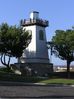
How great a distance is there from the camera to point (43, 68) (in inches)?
3241

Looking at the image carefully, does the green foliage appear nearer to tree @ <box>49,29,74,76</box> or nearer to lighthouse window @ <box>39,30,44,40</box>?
A: tree @ <box>49,29,74,76</box>

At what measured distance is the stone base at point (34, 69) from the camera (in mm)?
81375

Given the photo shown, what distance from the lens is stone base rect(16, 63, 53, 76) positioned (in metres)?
81.4

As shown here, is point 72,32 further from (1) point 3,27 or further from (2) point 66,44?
(1) point 3,27

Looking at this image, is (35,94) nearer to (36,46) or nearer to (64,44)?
(64,44)

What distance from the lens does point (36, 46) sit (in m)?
83.9

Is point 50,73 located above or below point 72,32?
below

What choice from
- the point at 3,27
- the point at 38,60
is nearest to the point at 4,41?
the point at 3,27

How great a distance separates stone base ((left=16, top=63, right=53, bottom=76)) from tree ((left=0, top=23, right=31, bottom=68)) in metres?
2.90

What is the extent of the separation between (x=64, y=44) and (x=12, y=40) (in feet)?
34.6

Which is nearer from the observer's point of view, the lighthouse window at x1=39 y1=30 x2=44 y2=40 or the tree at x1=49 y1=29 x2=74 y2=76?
the tree at x1=49 y1=29 x2=74 y2=76

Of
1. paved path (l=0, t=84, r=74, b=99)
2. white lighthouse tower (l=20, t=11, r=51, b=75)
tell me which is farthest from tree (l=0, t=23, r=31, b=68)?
paved path (l=0, t=84, r=74, b=99)

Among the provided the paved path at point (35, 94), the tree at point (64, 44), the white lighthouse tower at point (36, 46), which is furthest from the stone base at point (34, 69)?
the paved path at point (35, 94)

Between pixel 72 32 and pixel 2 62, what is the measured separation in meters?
15.6
